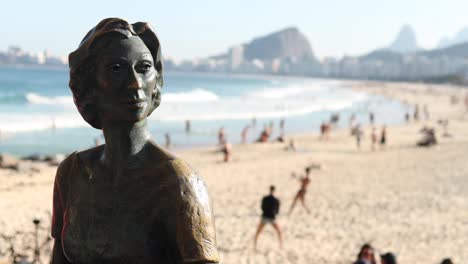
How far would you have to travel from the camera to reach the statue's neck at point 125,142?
65.4 inches

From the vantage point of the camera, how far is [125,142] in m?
1.67

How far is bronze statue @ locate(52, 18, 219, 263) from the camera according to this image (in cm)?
155

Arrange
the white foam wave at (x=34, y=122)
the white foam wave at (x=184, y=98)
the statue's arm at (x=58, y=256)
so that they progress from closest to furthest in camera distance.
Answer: the statue's arm at (x=58, y=256), the white foam wave at (x=34, y=122), the white foam wave at (x=184, y=98)

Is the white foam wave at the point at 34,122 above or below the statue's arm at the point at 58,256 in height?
below

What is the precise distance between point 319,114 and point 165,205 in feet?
145

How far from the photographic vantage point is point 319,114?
1774 inches

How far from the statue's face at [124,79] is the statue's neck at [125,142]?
4cm

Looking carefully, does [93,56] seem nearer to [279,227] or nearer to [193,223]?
[193,223]

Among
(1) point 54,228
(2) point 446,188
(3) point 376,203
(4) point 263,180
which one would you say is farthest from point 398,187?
(1) point 54,228

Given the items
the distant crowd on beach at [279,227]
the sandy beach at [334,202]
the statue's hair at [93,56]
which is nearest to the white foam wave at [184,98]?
the sandy beach at [334,202]

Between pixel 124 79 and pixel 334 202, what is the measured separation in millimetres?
11572

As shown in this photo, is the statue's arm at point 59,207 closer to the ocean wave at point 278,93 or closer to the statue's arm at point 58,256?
the statue's arm at point 58,256

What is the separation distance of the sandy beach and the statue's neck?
685cm

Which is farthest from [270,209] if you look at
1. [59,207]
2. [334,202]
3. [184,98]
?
[184,98]
